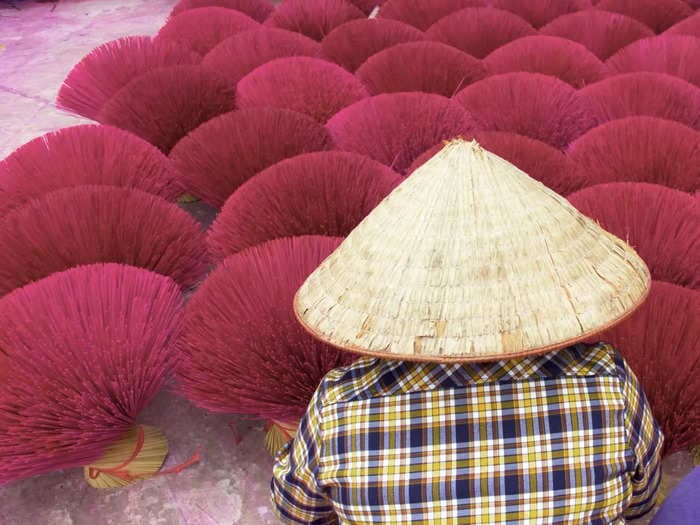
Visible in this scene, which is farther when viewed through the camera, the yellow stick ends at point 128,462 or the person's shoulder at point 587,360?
the yellow stick ends at point 128,462

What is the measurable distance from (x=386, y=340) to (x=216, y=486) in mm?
307

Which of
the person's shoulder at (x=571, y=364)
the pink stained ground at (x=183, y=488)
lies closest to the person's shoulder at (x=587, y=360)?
the person's shoulder at (x=571, y=364)

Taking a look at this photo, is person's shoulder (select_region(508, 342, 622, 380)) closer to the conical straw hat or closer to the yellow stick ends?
the conical straw hat

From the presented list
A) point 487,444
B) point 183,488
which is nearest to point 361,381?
point 487,444

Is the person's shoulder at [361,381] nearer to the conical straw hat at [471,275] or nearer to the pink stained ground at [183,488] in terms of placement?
the conical straw hat at [471,275]

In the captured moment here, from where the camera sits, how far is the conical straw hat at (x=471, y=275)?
0.34 m

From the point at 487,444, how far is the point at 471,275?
100mm

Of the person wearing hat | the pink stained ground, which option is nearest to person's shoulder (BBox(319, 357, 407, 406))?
the person wearing hat

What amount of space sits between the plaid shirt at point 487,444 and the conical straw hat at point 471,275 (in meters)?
0.06

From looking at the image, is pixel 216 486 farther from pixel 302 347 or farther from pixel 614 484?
pixel 614 484

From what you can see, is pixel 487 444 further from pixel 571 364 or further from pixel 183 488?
pixel 183 488

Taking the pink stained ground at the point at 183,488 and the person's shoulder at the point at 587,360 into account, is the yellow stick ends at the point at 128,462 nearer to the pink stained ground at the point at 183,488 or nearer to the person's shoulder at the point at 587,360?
the pink stained ground at the point at 183,488

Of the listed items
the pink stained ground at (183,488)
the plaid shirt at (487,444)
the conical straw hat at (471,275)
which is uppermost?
the conical straw hat at (471,275)

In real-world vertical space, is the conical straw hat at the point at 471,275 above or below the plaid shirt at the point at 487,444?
above
